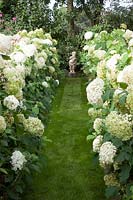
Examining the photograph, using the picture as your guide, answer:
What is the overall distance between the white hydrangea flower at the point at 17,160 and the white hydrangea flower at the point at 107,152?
1.84ft

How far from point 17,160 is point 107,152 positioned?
2.05ft

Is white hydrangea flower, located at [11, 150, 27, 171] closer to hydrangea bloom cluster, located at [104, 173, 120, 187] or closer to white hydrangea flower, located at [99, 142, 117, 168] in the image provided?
white hydrangea flower, located at [99, 142, 117, 168]

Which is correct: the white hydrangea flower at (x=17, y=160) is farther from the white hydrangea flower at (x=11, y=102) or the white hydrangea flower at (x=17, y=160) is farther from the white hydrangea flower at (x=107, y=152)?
the white hydrangea flower at (x=107, y=152)

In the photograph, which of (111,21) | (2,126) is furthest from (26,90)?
(111,21)

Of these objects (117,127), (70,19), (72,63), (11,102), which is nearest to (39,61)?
(11,102)

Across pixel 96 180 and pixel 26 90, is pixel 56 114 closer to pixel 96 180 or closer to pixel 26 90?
pixel 26 90

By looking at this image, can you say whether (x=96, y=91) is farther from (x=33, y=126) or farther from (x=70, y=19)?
Answer: (x=70, y=19)

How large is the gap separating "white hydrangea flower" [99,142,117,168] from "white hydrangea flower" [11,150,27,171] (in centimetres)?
56

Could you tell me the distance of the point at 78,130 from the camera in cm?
558

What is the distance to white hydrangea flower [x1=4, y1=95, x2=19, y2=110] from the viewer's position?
3.01 meters

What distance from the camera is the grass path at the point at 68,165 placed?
365cm

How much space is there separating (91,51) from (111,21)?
6345 mm

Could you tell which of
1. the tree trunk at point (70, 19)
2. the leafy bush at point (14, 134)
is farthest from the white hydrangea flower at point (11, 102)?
the tree trunk at point (70, 19)

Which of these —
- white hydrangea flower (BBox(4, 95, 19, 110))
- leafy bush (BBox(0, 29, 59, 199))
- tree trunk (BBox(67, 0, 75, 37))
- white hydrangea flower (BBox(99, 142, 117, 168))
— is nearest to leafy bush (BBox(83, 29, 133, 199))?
white hydrangea flower (BBox(99, 142, 117, 168))
